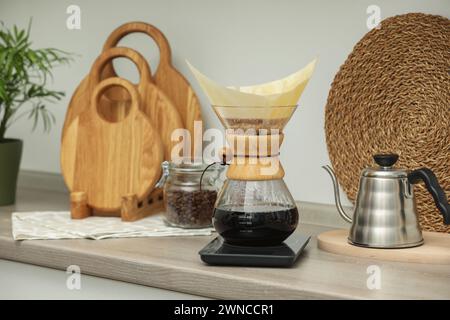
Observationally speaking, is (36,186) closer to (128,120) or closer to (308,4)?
(128,120)

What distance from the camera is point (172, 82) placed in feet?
6.08

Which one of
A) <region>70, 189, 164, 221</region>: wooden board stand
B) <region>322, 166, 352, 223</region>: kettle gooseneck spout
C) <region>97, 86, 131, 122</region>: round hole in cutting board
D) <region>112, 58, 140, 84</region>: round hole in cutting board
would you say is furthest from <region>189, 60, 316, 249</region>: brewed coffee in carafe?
<region>112, 58, 140, 84</region>: round hole in cutting board

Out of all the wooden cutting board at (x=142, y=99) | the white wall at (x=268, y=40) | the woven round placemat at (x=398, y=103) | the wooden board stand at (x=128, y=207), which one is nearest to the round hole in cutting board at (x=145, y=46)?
the white wall at (x=268, y=40)

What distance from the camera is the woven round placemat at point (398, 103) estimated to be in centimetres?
155

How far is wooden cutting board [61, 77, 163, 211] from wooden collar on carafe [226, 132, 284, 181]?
376mm

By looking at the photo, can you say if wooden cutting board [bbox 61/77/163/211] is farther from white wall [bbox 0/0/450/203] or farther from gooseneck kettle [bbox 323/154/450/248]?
gooseneck kettle [bbox 323/154/450/248]

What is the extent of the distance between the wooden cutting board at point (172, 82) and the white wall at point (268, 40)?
0.23 feet

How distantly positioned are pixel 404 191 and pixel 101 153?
719 mm

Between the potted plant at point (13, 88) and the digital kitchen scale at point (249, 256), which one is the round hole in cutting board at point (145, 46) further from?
the digital kitchen scale at point (249, 256)
